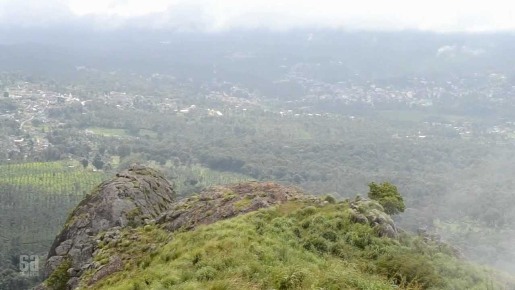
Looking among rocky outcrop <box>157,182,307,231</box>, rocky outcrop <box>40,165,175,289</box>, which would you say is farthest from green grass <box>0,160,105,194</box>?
rocky outcrop <box>157,182,307,231</box>

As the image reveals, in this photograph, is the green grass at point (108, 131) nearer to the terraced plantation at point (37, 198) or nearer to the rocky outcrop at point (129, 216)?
the terraced plantation at point (37, 198)

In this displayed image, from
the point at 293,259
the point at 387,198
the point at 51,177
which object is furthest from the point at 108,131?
the point at 293,259

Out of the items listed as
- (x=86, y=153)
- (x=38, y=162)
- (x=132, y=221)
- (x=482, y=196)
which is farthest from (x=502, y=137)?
(x=132, y=221)

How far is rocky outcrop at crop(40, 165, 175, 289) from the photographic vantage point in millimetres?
26344

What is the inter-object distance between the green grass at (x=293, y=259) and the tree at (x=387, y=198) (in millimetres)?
3872

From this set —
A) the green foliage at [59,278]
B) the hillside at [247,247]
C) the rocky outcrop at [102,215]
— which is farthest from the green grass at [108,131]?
the green foliage at [59,278]

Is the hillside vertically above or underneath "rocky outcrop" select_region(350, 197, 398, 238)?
underneath

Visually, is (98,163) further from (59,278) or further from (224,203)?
→ (224,203)

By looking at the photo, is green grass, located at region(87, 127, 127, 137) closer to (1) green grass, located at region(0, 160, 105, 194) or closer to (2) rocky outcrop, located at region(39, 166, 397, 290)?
(1) green grass, located at region(0, 160, 105, 194)

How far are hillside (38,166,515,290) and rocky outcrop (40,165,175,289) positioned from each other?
80mm

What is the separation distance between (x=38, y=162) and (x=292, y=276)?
425 feet

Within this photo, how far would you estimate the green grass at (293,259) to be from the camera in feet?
50.4

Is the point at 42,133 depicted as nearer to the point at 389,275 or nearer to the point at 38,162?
the point at 38,162

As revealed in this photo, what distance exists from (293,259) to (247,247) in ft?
5.43
